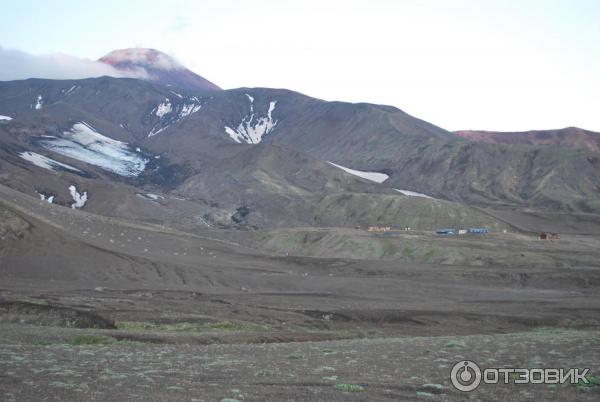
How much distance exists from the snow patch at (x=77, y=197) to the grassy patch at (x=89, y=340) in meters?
130

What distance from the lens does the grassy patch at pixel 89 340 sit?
26.0 meters

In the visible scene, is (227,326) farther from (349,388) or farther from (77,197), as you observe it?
(77,197)

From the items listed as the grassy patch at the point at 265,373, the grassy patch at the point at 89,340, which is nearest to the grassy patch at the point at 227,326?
the grassy patch at the point at 89,340

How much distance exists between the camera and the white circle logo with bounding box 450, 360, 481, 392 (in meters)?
15.3

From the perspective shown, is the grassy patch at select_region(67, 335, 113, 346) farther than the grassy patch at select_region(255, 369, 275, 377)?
Yes

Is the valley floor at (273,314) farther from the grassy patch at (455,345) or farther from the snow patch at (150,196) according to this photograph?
the snow patch at (150,196)

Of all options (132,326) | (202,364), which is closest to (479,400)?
(202,364)

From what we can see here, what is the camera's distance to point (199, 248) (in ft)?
306

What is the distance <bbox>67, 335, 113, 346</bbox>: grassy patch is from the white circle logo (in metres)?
15.3

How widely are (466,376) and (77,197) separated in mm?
150590

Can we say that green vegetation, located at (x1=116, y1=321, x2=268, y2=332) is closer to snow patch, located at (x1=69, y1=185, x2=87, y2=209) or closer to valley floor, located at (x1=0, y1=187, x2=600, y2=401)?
valley floor, located at (x1=0, y1=187, x2=600, y2=401)

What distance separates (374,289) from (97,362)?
51024mm

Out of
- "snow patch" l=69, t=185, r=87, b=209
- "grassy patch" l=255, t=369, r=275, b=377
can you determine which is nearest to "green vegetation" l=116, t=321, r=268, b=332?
"grassy patch" l=255, t=369, r=275, b=377

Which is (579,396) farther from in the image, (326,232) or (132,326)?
(326,232)
